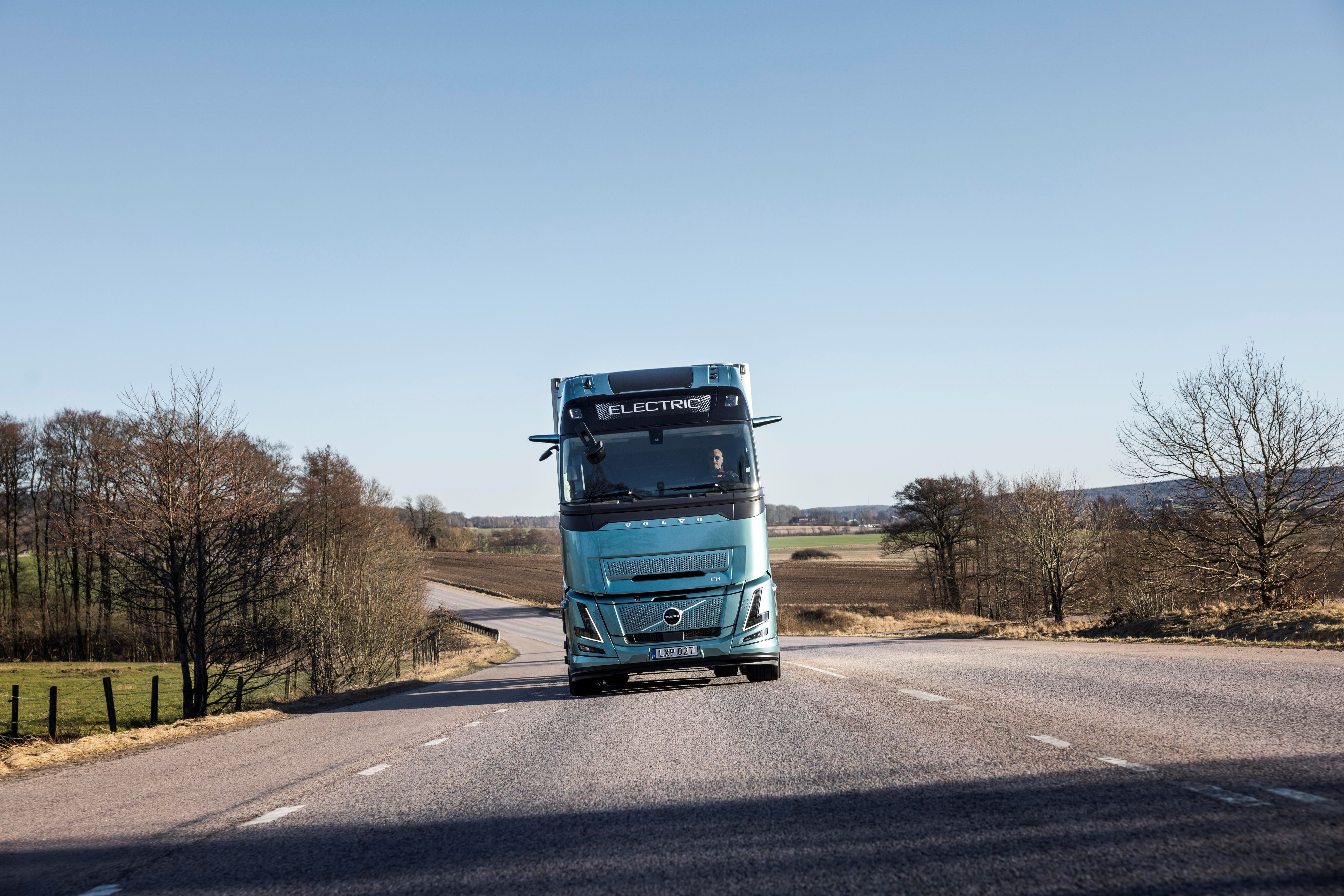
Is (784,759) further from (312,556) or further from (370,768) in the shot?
(312,556)

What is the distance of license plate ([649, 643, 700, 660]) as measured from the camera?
11836mm

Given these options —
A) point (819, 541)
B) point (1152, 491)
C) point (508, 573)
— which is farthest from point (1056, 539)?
point (819, 541)

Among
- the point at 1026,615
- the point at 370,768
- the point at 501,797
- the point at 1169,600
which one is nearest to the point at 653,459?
the point at 370,768

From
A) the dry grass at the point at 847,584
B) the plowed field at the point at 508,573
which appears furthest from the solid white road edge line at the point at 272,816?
the plowed field at the point at 508,573

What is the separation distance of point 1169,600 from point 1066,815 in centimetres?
3309

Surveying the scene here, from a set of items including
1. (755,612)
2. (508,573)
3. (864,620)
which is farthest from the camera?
(508,573)

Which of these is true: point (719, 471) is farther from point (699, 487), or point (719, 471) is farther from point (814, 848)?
point (814, 848)

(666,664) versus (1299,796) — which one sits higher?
(1299,796)

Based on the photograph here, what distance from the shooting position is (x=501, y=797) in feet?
19.9

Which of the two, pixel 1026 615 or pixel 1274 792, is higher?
pixel 1274 792

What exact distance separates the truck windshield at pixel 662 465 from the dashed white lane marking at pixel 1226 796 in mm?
7502

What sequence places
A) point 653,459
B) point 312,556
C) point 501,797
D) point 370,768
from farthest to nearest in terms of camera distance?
1. point 312,556
2. point 653,459
3. point 370,768
4. point 501,797

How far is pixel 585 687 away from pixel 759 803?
26.8ft

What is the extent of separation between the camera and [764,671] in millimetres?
12938
